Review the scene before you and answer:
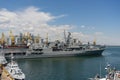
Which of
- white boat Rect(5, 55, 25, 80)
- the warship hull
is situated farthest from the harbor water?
the warship hull

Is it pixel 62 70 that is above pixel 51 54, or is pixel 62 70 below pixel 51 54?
below

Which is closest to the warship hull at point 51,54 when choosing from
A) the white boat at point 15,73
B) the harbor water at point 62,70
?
the harbor water at point 62,70

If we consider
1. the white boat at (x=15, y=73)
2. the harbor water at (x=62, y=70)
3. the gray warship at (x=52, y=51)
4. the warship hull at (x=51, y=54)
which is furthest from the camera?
the gray warship at (x=52, y=51)

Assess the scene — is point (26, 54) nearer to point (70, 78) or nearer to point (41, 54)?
point (41, 54)

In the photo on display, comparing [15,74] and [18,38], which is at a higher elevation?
[18,38]

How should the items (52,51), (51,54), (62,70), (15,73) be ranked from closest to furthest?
(15,73) < (62,70) < (51,54) < (52,51)

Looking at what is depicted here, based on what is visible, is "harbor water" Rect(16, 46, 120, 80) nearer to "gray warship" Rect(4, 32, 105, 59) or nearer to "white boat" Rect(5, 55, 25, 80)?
"white boat" Rect(5, 55, 25, 80)

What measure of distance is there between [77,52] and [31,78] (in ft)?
239

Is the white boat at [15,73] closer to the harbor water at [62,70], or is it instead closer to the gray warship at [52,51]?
the harbor water at [62,70]

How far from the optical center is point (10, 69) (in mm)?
49406

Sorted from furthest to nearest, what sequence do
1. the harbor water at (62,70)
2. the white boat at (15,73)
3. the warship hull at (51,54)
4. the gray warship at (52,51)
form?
the gray warship at (52,51)
the warship hull at (51,54)
the harbor water at (62,70)
the white boat at (15,73)

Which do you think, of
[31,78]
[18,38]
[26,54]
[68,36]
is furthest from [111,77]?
[18,38]

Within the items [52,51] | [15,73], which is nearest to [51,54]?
[52,51]

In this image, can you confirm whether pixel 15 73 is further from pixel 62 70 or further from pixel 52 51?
pixel 52 51
